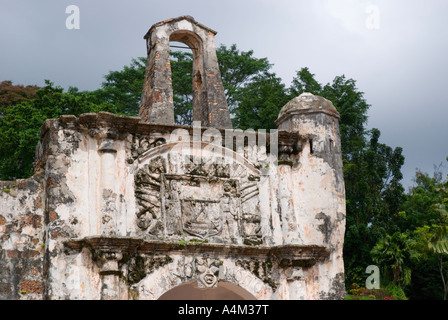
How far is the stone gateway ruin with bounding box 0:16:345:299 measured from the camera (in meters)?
9.62

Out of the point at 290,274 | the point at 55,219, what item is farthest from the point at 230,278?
the point at 55,219

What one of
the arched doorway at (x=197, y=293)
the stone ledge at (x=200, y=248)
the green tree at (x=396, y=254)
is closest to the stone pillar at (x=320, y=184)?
the stone ledge at (x=200, y=248)

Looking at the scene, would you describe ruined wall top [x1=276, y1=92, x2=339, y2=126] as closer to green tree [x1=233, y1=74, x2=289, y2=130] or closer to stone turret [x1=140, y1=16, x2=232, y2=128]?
stone turret [x1=140, y1=16, x2=232, y2=128]

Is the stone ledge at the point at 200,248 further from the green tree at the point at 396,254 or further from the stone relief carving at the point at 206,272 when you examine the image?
the green tree at the point at 396,254

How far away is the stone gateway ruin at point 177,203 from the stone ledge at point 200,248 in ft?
0.06

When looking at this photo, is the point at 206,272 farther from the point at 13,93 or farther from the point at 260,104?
the point at 260,104

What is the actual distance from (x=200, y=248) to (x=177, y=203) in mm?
727

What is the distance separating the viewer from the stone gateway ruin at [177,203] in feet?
31.6

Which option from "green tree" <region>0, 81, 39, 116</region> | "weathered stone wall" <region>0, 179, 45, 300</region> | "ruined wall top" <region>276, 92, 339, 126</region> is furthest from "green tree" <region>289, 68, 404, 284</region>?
"weathered stone wall" <region>0, 179, 45, 300</region>

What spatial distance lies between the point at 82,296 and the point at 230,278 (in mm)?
2161

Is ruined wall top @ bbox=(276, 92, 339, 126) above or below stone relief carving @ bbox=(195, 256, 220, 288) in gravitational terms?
above

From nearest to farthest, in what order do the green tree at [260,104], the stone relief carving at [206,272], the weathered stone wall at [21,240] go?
1. the weathered stone wall at [21,240]
2. the stone relief carving at [206,272]
3. the green tree at [260,104]

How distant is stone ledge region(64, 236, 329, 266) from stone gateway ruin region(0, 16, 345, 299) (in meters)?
0.02

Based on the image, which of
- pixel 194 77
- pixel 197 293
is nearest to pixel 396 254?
pixel 197 293
